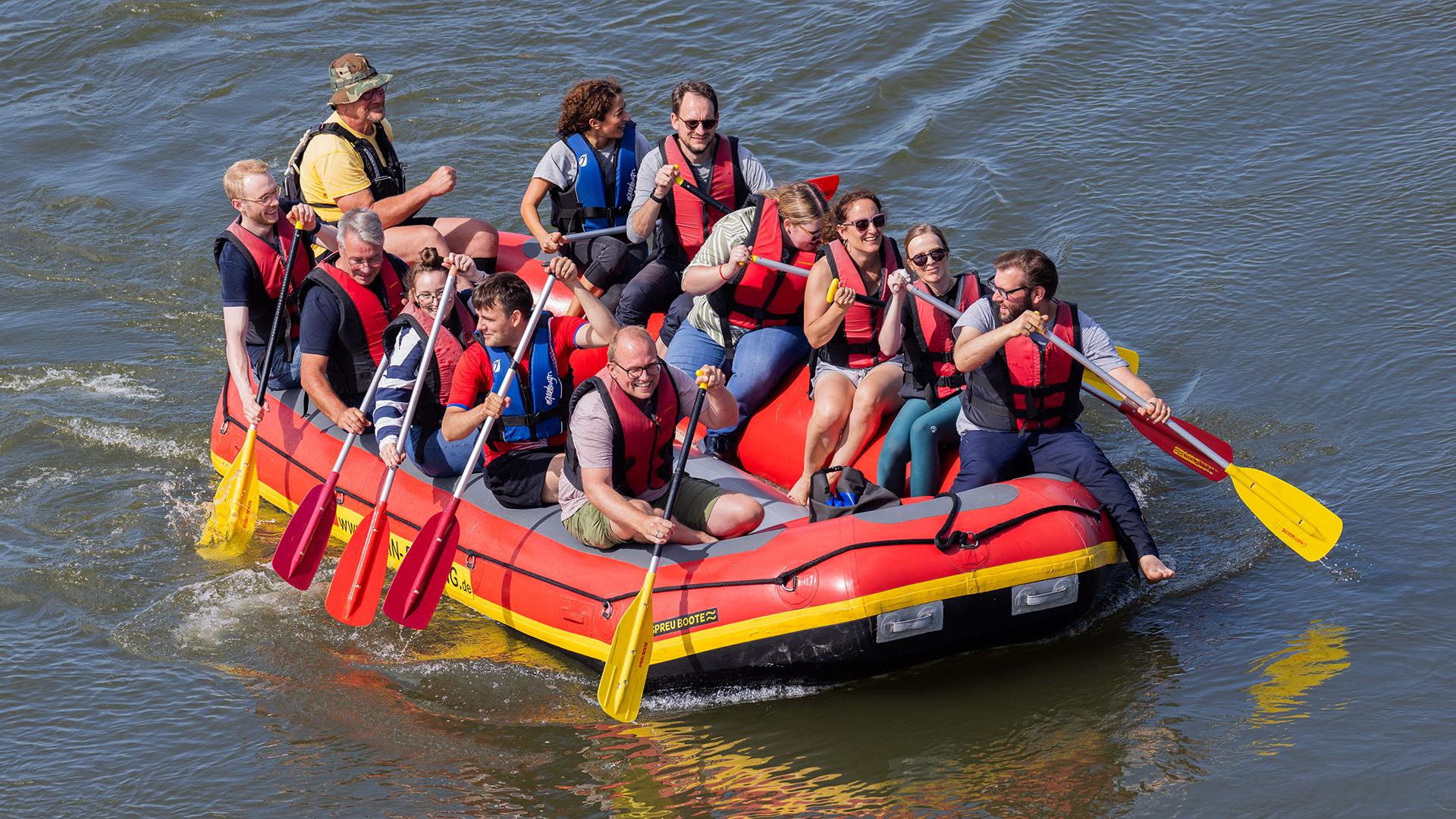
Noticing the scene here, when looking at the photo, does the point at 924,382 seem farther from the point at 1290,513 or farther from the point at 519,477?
the point at 519,477

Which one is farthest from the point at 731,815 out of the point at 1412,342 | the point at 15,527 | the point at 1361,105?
the point at 1361,105

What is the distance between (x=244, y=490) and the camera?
693 cm

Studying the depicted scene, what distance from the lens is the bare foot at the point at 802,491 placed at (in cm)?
610

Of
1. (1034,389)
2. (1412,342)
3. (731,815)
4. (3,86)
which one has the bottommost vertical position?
(731,815)

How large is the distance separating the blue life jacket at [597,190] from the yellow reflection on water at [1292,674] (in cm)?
369

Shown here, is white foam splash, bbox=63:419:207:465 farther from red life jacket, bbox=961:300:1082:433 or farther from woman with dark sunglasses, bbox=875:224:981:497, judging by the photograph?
red life jacket, bbox=961:300:1082:433

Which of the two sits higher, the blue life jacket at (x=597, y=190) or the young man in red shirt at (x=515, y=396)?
the blue life jacket at (x=597, y=190)

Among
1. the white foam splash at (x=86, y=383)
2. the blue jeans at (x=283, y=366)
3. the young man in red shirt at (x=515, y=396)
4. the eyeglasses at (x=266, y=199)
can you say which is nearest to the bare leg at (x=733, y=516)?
the young man in red shirt at (x=515, y=396)

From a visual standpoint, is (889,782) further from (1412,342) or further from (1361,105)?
(1361,105)

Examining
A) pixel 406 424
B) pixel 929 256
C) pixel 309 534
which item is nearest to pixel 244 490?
pixel 309 534

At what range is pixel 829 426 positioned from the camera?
20.0 ft

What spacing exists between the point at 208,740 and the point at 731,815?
6.95 feet

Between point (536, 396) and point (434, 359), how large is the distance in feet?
1.89

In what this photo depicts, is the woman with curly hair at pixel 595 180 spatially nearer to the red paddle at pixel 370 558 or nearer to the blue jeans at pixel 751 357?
the blue jeans at pixel 751 357
